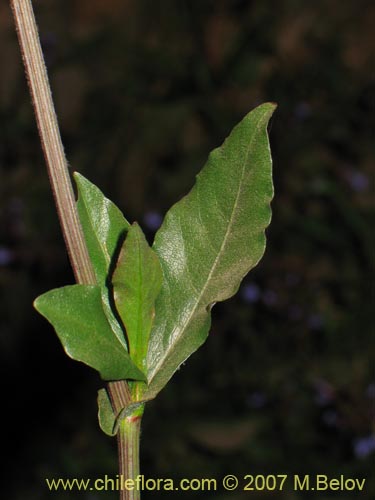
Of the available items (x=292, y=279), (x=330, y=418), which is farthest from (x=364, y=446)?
(x=292, y=279)

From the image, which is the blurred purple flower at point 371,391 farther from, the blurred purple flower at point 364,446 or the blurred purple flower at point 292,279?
the blurred purple flower at point 292,279

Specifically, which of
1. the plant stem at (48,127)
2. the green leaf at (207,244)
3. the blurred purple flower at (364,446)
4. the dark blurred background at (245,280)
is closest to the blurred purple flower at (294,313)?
the dark blurred background at (245,280)

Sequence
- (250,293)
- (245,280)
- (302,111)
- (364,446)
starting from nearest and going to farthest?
(364,446), (250,293), (245,280), (302,111)

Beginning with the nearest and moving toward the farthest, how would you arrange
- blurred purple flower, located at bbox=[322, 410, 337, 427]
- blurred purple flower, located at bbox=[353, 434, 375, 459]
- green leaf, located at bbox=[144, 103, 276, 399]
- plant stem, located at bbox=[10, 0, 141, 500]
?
plant stem, located at bbox=[10, 0, 141, 500] < green leaf, located at bbox=[144, 103, 276, 399] < blurred purple flower, located at bbox=[353, 434, 375, 459] < blurred purple flower, located at bbox=[322, 410, 337, 427]

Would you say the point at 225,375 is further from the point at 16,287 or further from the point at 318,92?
the point at 318,92

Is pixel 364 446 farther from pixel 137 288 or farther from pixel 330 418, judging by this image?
pixel 137 288

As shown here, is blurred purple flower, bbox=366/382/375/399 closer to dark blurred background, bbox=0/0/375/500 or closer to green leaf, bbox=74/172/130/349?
dark blurred background, bbox=0/0/375/500

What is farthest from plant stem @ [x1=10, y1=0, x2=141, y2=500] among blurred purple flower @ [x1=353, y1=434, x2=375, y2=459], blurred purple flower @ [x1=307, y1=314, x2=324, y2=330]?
blurred purple flower @ [x1=307, y1=314, x2=324, y2=330]
